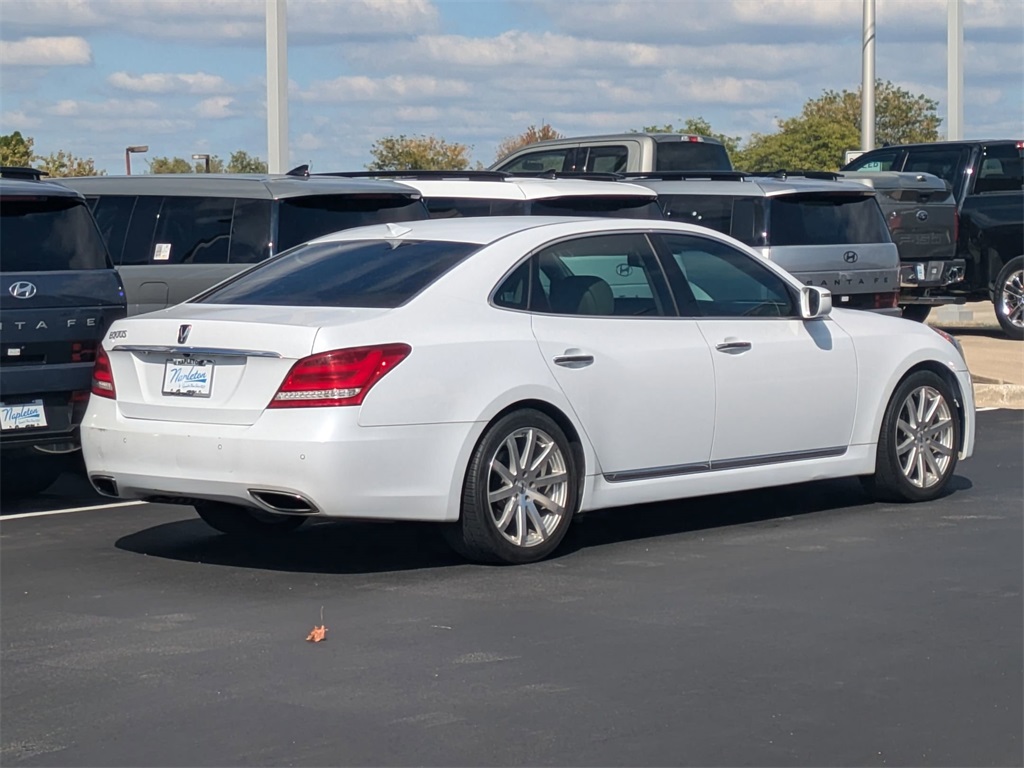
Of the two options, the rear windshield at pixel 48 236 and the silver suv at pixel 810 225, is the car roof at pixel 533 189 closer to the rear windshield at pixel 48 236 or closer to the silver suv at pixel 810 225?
the silver suv at pixel 810 225

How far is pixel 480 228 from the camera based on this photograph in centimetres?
849

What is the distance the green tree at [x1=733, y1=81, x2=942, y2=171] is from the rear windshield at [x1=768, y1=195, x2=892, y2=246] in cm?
3905

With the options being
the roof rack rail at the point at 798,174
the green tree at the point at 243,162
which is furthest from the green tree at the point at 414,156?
the roof rack rail at the point at 798,174

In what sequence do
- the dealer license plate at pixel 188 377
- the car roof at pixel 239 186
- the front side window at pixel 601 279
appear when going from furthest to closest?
the car roof at pixel 239 186 → the front side window at pixel 601 279 → the dealer license plate at pixel 188 377

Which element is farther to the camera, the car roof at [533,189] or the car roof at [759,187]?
the car roof at [759,187]

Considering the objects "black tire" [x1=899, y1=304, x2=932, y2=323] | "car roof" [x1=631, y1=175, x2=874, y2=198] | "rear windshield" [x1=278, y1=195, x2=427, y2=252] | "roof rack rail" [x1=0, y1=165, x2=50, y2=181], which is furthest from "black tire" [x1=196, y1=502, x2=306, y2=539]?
"black tire" [x1=899, y1=304, x2=932, y2=323]

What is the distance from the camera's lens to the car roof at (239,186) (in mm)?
11250

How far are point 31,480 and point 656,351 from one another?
14.4ft

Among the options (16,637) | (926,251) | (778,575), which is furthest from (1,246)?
(926,251)

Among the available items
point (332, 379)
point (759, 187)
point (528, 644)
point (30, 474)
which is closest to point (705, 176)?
point (759, 187)

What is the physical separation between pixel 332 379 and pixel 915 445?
3.86 meters

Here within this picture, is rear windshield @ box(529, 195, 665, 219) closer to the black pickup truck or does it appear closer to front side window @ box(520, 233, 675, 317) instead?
front side window @ box(520, 233, 675, 317)

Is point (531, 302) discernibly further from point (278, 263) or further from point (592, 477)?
point (278, 263)

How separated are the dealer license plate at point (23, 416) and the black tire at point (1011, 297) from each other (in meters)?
13.4
